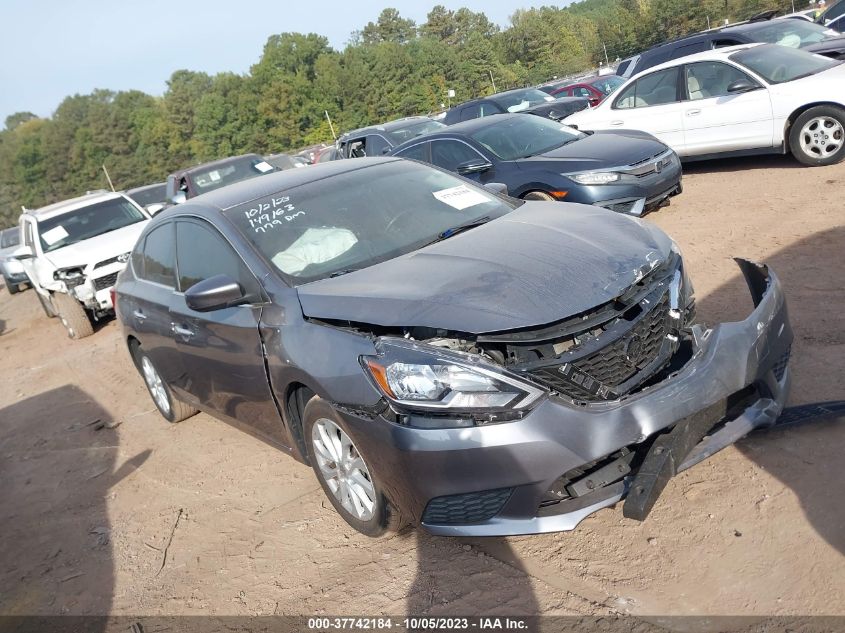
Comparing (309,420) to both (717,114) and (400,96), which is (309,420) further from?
(400,96)

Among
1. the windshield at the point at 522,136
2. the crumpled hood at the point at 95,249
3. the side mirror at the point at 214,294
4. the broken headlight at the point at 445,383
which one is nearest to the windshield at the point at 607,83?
the windshield at the point at 522,136

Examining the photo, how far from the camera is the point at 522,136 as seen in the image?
872cm

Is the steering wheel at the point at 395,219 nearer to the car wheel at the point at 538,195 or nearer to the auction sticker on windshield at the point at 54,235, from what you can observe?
the car wheel at the point at 538,195

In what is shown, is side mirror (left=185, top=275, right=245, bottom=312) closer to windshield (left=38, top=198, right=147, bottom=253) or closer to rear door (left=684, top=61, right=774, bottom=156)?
rear door (left=684, top=61, right=774, bottom=156)

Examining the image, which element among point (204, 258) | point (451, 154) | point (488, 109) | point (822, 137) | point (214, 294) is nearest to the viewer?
point (214, 294)

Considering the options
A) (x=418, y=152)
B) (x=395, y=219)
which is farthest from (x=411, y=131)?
(x=395, y=219)

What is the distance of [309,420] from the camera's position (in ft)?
11.5

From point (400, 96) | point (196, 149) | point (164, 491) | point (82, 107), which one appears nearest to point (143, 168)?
point (196, 149)

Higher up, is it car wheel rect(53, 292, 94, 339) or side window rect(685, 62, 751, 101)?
side window rect(685, 62, 751, 101)

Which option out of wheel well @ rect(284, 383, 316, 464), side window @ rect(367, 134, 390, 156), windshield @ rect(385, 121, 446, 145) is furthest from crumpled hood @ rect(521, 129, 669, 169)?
wheel well @ rect(284, 383, 316, 464)

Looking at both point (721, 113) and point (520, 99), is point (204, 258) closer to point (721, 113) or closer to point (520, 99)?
point (721, 113)

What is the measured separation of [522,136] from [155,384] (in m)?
5.10

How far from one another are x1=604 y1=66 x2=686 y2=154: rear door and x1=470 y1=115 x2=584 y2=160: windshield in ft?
5.52

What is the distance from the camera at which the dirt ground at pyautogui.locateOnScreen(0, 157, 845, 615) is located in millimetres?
2842
